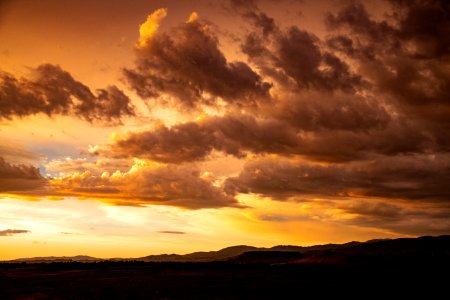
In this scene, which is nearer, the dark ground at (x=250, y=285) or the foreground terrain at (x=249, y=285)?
the dark ground at (x=250, y=285)

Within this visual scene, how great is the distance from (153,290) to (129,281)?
53.7ft

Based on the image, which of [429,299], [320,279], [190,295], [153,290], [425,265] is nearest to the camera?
[429,299]

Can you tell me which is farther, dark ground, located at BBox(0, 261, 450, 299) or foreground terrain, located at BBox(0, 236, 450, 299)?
foreground terrain, located at BBox(0, 236, 450, 299)

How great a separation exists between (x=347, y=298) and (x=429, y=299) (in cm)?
1142

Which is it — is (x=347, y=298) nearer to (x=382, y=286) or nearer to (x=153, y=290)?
(x=382, y=286)

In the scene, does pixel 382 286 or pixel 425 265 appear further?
pixel 425 265

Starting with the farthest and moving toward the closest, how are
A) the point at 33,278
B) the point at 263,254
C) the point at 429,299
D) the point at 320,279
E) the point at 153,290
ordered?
the point at 263,254, the point at 33,278, the point at 320,279, the point at 153,290, the point at 429,299

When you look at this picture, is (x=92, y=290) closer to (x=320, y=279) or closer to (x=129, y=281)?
(x=129, y=281)

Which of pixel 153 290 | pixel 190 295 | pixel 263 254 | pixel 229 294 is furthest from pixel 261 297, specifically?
pixel 263 254

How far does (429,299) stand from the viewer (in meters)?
59.2

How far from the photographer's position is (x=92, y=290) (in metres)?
73.6

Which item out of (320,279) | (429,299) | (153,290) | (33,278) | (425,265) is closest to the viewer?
(429,299)

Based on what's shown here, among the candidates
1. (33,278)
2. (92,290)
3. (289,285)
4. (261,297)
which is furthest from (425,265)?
(33,278)

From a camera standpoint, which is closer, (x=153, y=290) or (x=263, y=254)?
(x=153, y=290)
